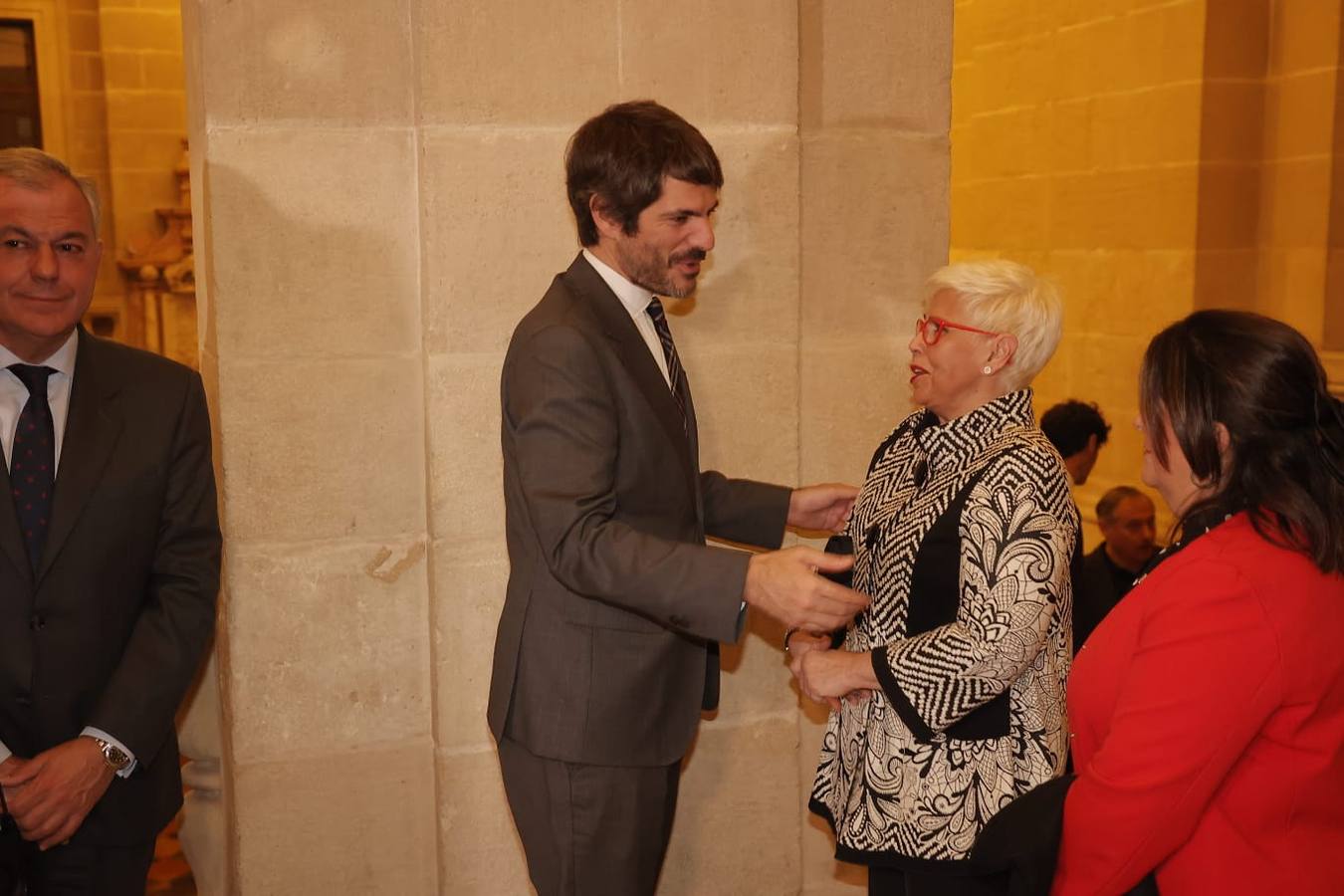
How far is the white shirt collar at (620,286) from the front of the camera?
236cm

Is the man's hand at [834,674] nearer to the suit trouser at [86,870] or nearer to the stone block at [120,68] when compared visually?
the suit trouser at [86,870]

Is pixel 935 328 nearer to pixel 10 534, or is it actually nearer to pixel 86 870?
pixel 10 534

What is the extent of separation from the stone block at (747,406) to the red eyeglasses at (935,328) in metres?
0.64

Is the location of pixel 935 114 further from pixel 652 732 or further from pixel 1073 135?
pixel 1073 135

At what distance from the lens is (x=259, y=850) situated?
Answer: 277cm

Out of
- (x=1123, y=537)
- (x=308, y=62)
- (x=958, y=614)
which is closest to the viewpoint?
(x=958, y=614)

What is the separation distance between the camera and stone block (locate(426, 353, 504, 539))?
9.03 ft

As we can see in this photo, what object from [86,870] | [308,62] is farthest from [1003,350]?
[86,870]

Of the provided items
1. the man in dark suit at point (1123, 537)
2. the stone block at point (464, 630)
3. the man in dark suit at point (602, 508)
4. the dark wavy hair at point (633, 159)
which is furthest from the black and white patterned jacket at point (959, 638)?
the man in dark suit at point (1123, 537)

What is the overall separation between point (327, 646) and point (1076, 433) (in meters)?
2.91

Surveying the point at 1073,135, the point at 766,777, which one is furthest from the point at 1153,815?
the point at 1073,135

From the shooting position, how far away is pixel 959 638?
213 centimetres

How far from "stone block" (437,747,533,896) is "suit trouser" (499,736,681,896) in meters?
0.50

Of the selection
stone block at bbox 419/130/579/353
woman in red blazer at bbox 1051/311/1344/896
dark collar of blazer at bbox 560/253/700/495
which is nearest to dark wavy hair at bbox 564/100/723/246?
dark collar of blazer at bbox 560/253/700/495
